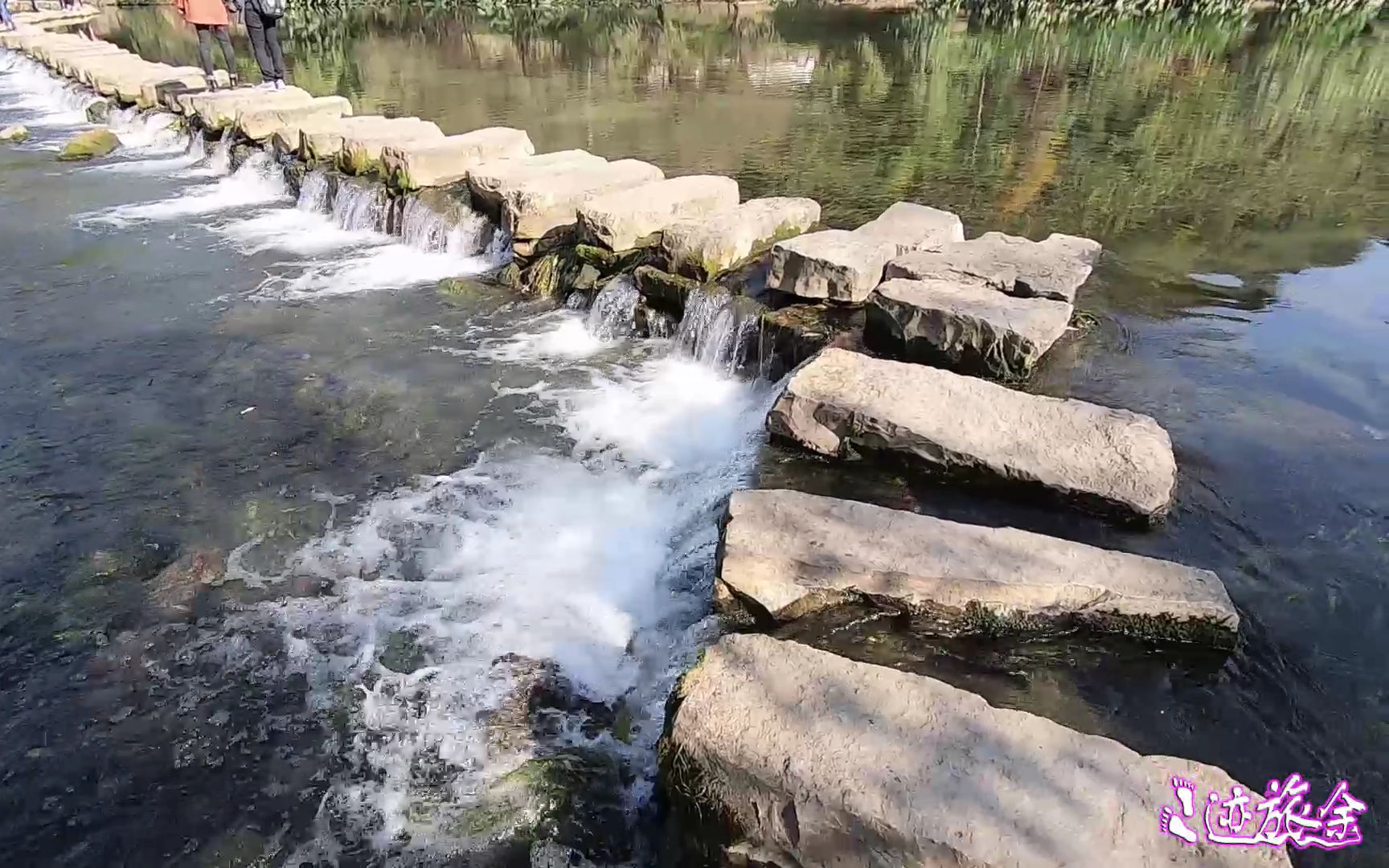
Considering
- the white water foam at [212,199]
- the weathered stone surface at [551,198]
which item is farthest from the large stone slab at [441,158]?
the white water foam at [212,199]

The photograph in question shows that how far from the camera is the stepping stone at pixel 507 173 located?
25.2 feet

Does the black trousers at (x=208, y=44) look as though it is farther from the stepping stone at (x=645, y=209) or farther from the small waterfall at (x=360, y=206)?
the stepping stone at (x=645, y=209)

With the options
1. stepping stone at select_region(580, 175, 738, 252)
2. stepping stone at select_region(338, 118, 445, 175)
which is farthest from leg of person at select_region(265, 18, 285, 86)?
stepping stone at select_region(580, 175, 738, 252)

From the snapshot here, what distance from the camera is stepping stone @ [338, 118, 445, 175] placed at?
9156mm

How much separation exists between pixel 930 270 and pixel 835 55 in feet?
46.0

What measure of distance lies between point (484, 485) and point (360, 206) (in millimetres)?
5431

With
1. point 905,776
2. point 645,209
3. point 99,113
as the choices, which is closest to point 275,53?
point 99,113

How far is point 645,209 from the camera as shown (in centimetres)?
662

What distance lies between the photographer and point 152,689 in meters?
3.44

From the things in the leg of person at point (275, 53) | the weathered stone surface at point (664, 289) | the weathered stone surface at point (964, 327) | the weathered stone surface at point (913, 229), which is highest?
the leg of person at point (275, 53)

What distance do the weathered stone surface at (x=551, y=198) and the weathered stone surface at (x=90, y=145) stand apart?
8.76 m

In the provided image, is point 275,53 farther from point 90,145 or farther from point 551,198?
point 551,198

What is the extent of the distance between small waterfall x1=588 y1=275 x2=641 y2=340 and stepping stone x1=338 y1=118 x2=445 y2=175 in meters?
3.76

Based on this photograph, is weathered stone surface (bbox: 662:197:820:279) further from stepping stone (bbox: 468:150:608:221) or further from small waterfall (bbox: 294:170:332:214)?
small waterfall (bbox: 294:170:332:214)
